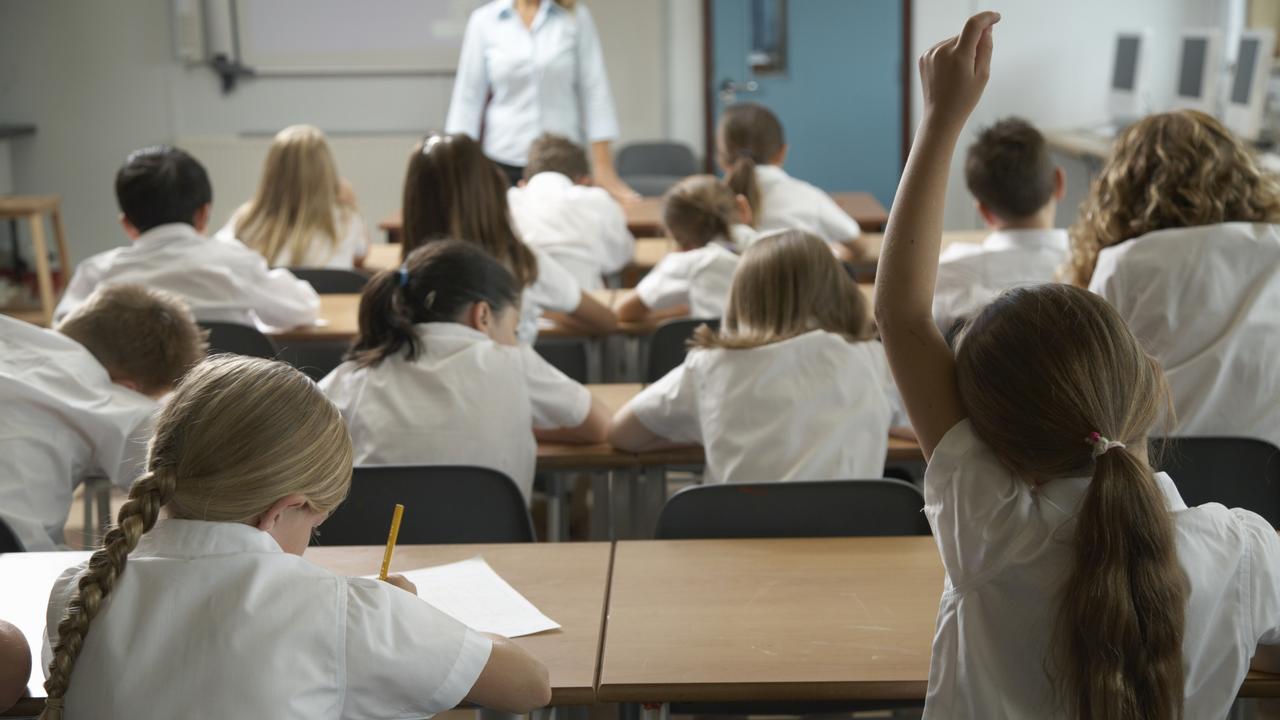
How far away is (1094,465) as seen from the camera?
49.5 inches

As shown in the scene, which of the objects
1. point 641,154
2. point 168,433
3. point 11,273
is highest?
point 168,433

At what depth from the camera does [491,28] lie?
594 centimetres

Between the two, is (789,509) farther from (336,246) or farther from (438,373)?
(336,246)

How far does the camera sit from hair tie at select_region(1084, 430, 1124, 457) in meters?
1.24

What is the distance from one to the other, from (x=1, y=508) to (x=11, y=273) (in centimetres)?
536

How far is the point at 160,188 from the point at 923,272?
2.59m

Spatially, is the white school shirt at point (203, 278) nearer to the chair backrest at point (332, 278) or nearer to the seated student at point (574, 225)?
the chair backrest at point (332, 278)

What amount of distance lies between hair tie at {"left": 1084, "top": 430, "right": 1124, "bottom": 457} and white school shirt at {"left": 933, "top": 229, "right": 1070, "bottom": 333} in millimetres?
1939

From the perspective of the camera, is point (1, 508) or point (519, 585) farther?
point (1, 508)

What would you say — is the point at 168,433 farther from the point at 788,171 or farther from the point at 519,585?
the point at 788,171

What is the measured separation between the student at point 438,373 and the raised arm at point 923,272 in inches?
42.3

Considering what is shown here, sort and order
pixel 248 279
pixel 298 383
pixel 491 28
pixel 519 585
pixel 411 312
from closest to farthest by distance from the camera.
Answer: pixel 298 383 → pixel 519 585 → pixel 411 312 → pixel 248 279 → pixel 491 28

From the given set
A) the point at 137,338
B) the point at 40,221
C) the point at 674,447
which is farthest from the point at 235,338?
the point at 40,221

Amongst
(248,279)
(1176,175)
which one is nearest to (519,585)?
(1176,175)
